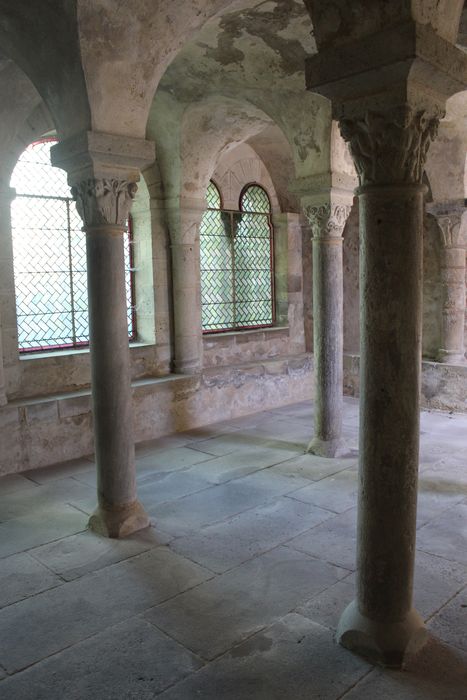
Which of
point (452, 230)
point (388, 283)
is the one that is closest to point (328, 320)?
point (452, 230)

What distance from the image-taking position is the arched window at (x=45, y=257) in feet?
20.6

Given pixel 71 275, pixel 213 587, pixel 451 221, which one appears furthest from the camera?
pixel 451 221

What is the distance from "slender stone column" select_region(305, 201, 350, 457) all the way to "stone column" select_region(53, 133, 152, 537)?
2349mm

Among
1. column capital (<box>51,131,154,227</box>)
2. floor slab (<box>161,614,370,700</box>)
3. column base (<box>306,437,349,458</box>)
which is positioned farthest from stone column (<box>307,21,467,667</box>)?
column base (<box>306,437,349,458</box>)

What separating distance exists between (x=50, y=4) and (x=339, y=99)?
214 cm

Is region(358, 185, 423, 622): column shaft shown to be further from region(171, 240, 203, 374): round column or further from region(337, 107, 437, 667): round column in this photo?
region(171, 240, 203, 374): round column

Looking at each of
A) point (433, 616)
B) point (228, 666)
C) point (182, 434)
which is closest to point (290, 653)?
point (228, 666)

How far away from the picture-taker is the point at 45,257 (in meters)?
6.48

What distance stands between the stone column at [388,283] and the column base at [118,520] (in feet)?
6.39

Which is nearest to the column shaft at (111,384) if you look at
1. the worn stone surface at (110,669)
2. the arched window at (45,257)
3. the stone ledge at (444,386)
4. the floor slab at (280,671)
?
the worn stone surface at (110,669)

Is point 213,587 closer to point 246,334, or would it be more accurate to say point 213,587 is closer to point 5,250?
point 5,250

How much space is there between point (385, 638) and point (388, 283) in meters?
1.64

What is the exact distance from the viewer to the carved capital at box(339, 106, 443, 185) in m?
2.53

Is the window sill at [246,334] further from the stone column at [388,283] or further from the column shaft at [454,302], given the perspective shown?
the stone column at [388,283]
